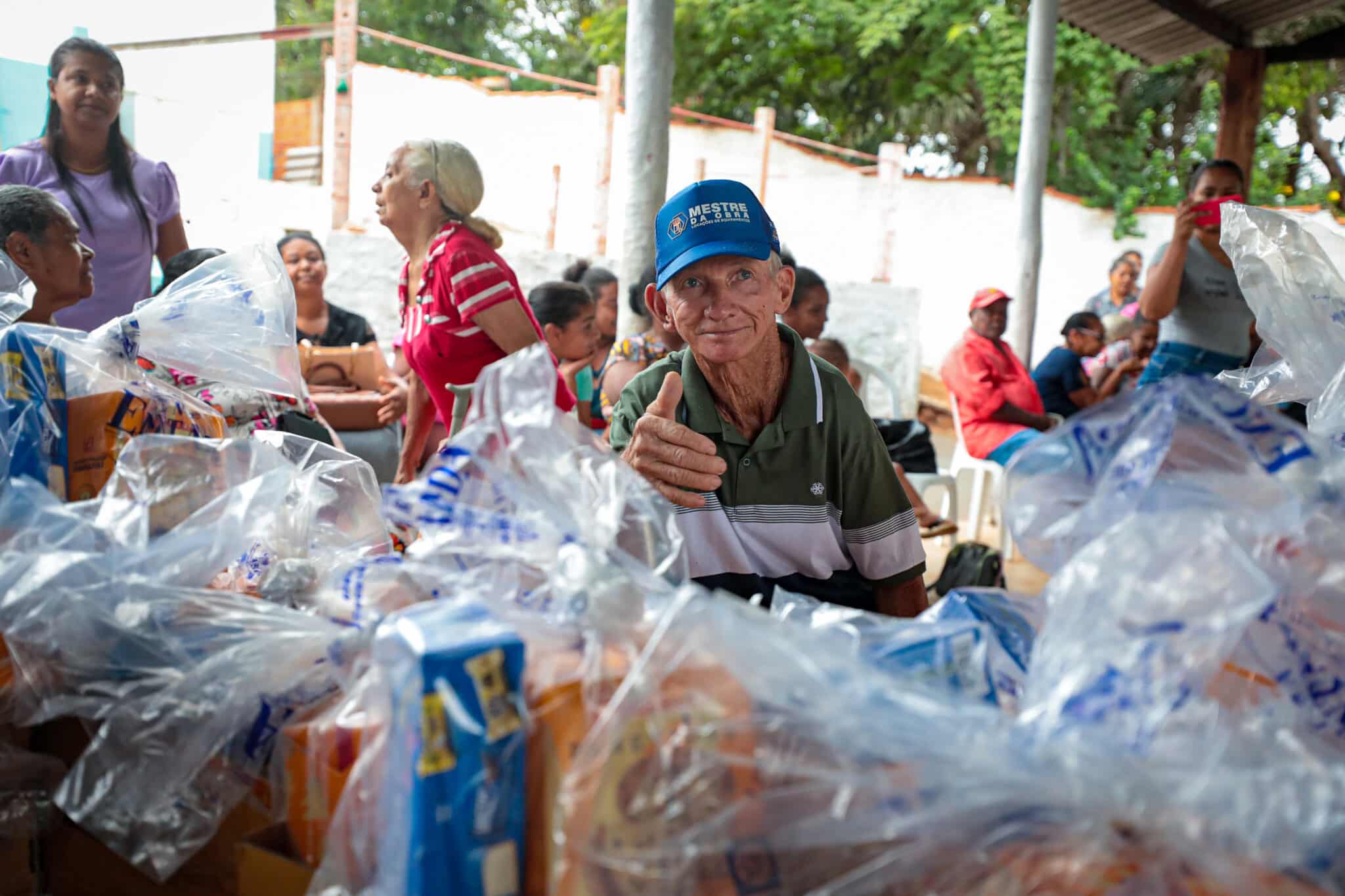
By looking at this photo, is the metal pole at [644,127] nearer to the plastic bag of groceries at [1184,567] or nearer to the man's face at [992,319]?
the man's face at [992,319]

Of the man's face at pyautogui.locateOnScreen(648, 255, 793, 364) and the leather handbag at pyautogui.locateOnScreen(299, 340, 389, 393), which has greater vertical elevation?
the man's face at pyautogui.locateOnScreen(648, 255, 793, 364)

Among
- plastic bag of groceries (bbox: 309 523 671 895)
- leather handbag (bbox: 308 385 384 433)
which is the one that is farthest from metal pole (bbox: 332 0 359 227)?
plastic bag of groceries (bbox: 309 523 671 895)

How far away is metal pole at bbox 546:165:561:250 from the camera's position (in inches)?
368

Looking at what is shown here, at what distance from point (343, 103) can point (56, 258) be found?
20.1 ft

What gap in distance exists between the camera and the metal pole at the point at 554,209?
934cm

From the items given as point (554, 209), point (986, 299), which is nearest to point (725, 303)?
point (986, 299)

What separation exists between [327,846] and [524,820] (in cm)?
18

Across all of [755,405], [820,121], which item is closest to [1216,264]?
[755,405]

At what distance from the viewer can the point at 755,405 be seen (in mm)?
1775

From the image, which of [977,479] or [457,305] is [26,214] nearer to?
[457,305]

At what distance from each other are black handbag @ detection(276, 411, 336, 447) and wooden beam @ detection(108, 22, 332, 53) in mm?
5120

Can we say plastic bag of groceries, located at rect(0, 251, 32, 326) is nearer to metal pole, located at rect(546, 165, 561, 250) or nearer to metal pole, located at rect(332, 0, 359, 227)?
metal pole, located at rect(332, 0, 359, 227)

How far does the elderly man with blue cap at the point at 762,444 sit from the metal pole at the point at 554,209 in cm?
758

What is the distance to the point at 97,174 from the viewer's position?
2.75 m
